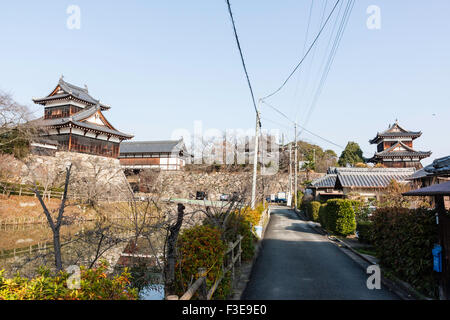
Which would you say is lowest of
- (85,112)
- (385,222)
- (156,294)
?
(156,294)

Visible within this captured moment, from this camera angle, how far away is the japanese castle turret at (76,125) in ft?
106

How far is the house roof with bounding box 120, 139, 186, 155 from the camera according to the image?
45.0 metres

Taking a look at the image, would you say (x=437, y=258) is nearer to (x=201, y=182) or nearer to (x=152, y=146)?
(x=201, y=182)

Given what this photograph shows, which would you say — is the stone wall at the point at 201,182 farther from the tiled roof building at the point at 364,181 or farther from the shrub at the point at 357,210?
the shrub at the point at 357,210

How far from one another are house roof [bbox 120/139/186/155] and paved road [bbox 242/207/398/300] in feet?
115

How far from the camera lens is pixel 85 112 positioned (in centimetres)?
3562

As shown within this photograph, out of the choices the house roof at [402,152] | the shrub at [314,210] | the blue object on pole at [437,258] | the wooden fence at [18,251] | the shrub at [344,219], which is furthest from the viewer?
the house roof at [402,152]

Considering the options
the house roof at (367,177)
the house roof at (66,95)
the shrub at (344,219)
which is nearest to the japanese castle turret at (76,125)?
the house roof at (66,95)

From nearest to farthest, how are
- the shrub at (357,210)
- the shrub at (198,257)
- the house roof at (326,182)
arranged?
the shrub at (198,257) < the shrub at (357,210) < the house roof at (326,182)

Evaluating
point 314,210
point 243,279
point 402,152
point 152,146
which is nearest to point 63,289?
point 243,279

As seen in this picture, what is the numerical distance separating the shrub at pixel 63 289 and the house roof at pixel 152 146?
4182cm
